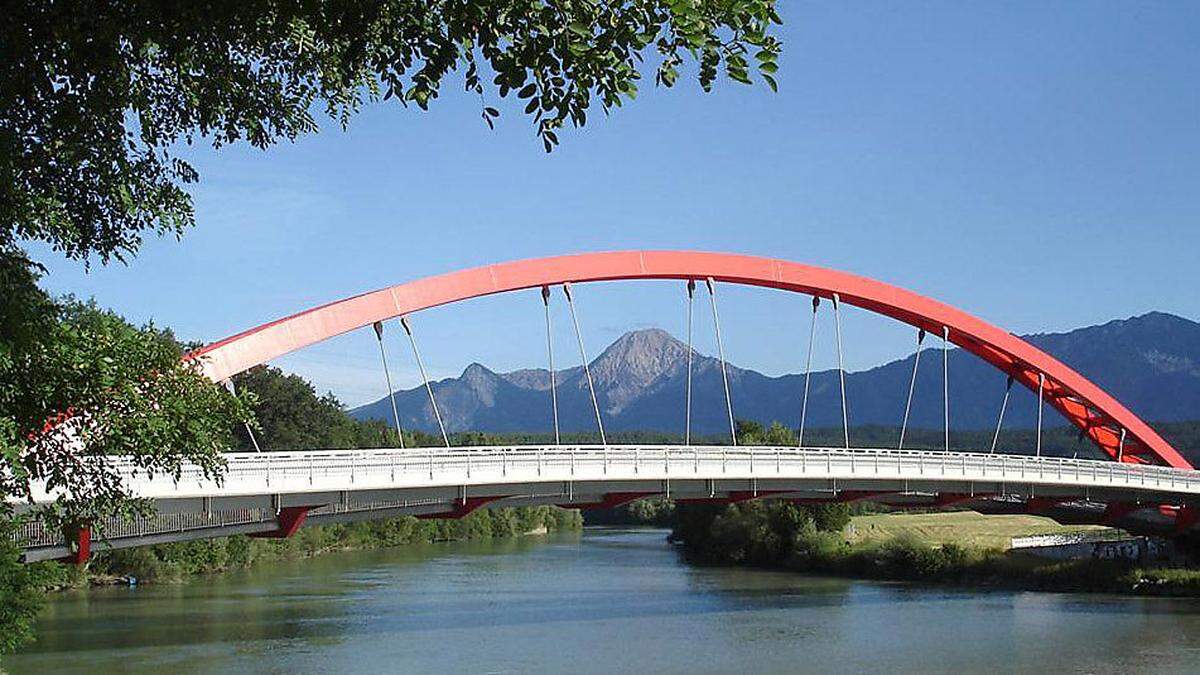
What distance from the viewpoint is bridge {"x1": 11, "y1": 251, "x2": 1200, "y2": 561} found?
70.1ft

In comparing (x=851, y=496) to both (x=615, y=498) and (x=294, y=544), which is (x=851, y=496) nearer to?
(x=615, y=498)

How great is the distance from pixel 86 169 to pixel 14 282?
798mm

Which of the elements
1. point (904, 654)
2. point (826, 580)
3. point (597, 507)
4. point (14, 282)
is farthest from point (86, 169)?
point (826, 580)

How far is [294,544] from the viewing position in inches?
2104

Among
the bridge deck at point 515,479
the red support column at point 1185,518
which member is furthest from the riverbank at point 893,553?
the bridge deck at point 515,479

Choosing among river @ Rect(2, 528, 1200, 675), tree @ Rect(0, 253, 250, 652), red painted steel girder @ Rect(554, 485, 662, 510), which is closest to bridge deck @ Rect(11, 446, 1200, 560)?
red painted steel girder @ Rect(554, 485, 662, 510)

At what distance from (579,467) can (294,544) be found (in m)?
31.7

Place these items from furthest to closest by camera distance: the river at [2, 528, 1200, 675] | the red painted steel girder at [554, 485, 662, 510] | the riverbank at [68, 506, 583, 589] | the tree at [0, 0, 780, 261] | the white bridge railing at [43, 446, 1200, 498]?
the riverbank at [68, 506, 583, 589], the red painted steel girder at [554, 485, 662, 510], the river at [2, 528, 1200, 675], the white bridge railing at [43, 446, 1200, 498], the tree at [0, 0, 780, 261]

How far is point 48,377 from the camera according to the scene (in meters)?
9.51

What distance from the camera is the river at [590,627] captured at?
24.9 m

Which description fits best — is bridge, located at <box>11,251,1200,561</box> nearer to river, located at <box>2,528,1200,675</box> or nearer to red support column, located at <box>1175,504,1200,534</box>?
red support column, located at <box>1175,504,1200,534</box>

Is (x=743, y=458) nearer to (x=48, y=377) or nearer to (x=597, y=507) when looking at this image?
(x=597, y=507)

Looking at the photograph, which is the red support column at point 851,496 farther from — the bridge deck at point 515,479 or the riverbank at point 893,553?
the riverbank at point 893,553

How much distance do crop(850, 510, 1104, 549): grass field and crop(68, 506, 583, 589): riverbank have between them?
20.1 meters
